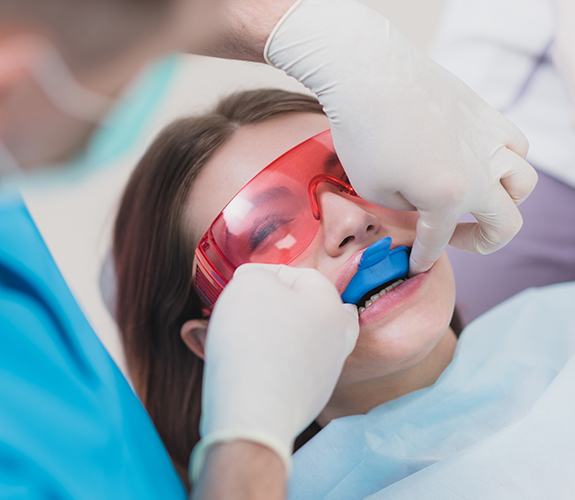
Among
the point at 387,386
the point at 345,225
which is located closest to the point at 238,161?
the point at 345,225

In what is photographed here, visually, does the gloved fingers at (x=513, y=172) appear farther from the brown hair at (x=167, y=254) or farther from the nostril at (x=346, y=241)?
the brown hair at (x=167, y=254)

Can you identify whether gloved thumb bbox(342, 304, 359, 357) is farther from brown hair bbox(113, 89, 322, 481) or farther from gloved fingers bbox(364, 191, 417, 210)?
brown hair bbox(113, 89, 322, 481)

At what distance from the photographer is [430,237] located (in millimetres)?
1114

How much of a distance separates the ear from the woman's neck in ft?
0.83

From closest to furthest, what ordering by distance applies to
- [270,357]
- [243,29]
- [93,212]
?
[270,357], [243,29], [93,212]

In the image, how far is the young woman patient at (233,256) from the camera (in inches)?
46.2

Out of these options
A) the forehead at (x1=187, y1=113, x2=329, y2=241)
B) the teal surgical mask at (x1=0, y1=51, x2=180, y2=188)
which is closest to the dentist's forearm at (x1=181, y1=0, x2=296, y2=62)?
the forehead at (x1=187, y1=113, x2=329, y2=241)

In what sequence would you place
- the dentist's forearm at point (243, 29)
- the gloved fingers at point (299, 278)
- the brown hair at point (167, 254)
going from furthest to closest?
the brown hair at point (167, 254), the dentist's forearm at point (243, 29), the gloved fingers at point (299, 278)

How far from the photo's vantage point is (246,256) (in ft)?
3.85

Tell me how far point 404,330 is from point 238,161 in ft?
1.22

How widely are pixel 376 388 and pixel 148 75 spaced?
0.78 m

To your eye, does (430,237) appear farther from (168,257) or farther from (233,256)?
(168,257)

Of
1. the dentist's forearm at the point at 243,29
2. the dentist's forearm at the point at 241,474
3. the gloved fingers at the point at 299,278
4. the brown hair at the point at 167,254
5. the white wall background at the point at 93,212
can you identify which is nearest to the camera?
the dentist's forearm at the point at 241,474

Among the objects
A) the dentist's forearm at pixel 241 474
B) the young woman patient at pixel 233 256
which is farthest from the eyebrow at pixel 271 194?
the dentist's forearm at pixel 241 474
